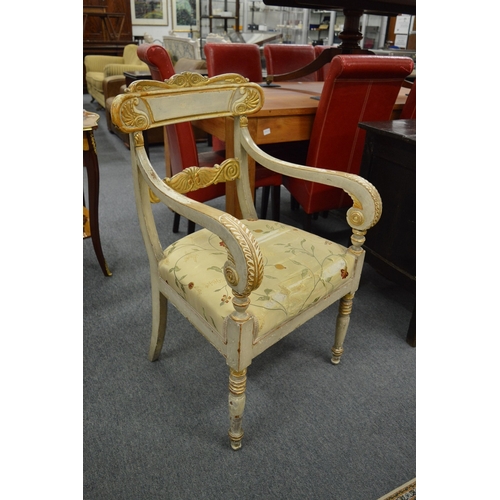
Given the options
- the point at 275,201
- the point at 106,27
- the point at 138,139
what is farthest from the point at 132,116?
the point at 106,27

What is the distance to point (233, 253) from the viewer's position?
80 centimetres

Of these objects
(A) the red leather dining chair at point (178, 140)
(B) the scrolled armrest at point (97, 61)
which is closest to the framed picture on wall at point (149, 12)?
(B) the scrolled armrest at point (97, 61)

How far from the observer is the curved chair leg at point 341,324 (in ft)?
4.31

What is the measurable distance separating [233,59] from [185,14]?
227 inches

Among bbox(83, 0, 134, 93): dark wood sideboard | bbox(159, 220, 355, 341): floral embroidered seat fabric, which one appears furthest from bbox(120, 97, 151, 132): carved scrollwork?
bbox(83, 0, 134, 93): dark wood sideboard

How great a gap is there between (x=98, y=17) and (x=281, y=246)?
24.6 ft

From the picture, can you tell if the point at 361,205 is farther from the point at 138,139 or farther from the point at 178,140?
the point at 178,140

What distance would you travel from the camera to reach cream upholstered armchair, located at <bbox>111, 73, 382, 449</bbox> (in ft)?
2.97

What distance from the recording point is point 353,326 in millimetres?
1646

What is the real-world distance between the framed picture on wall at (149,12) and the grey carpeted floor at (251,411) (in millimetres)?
7118

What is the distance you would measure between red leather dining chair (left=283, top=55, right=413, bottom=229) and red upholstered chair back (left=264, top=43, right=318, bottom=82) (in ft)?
4.73

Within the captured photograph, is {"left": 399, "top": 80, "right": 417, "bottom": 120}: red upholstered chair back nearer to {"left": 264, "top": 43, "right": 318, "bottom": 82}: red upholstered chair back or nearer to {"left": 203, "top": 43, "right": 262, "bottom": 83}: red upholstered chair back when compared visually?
{"left": 203, "top": 43, "right": 262, "bottom": 83}: red upholstered chair back

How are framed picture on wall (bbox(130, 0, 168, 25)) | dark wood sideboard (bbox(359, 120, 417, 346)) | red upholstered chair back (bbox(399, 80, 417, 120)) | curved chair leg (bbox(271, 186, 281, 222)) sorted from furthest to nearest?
framed picture on wall (bbox(130, 0, 168, 25)) < curved chair leg (bbox(271, 186, 281, 222)) < red upholstered chair back (bbox(399, 80, 417, 120)) < dark wood sideboard (bbox(359, 120, 417, 346))

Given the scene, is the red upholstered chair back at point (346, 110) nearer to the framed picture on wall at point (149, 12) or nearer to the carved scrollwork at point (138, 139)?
the carved scrollwork at point (138, 139)
